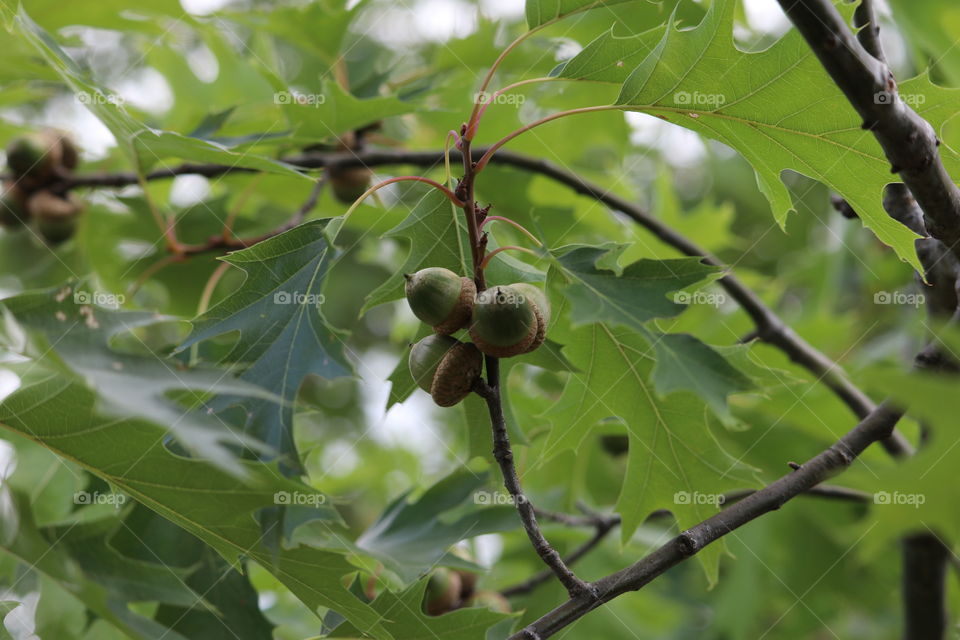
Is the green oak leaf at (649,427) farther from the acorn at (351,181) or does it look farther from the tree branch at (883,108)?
the acorn at (351,181)

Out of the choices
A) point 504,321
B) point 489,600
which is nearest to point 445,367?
point 504,321

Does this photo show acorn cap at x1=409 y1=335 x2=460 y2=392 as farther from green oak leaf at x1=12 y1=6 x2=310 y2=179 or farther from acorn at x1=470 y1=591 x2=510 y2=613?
acorn at x1=470 y1=591 x2=510 y2=613

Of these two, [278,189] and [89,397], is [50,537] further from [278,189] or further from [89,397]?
[278,189]

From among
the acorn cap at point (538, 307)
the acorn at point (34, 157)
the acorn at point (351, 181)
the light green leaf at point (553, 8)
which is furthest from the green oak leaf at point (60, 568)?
the acorn at point (34, 157)

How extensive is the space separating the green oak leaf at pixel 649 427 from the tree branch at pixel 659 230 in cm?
58

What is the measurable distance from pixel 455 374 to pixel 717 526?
1.55 feet

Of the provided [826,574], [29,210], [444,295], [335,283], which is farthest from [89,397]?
[335,283]

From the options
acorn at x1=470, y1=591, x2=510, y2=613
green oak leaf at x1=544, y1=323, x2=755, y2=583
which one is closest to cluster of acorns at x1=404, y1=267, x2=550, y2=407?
green oak leaf at x1=544, y1=323, x2=755, y2=583

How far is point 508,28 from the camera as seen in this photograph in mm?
3111

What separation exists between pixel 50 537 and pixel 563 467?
175 cm

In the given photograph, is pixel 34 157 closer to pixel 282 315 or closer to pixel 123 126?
pixel 123 126

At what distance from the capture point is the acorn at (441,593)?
2166mm

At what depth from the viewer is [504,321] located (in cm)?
136

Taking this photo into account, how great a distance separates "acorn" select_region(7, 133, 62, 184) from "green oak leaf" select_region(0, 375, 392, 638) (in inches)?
60.8
